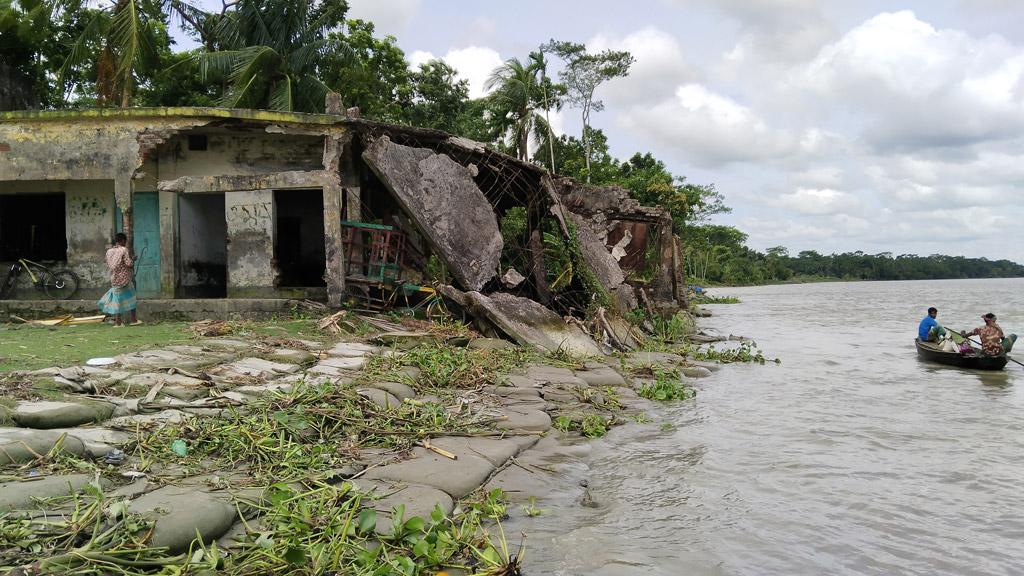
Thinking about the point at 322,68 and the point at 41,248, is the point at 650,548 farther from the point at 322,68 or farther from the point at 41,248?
the point at 322,68

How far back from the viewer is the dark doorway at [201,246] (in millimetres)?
12820

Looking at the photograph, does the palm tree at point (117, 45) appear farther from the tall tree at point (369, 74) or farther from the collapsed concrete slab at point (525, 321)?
the collapsed concrete slab at point (525, 321)

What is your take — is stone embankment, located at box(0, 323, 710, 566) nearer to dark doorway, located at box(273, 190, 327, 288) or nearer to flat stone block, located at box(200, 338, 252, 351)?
flat stone block, located at box(200, 338, 252, 351)

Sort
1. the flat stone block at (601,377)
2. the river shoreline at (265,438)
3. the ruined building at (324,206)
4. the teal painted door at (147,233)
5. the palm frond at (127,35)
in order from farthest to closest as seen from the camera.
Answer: the palm frond at (127,35) → the teal painted door at (147,233) → the ruined building at (324,206) → the flat stone block at (601,377) → the river shoreline at (265,438)

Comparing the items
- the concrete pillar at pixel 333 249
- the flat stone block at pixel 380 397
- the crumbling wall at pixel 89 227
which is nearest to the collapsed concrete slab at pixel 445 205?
the concrete pillar at pixel 333 249

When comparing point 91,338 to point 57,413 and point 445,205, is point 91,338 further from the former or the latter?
point 445,205

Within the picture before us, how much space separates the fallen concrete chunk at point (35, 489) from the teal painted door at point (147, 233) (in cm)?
1022

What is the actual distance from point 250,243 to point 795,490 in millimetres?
10019

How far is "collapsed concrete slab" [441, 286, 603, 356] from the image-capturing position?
9.98m

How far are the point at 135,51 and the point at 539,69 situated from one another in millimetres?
18803

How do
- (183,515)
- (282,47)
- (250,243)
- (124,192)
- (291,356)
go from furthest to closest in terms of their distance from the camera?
(282,47) → (250,243) → (124,192) → (291,356) → (183,515)

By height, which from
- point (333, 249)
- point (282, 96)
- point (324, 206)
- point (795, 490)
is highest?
point (282, 96)

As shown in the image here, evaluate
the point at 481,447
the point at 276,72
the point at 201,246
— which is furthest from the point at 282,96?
the point at 481,447

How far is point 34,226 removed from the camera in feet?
45.9
